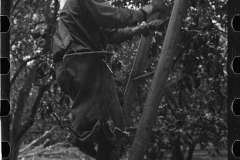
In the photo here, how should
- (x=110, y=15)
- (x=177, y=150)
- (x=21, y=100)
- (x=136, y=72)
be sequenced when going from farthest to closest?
(x=177, y=150) → (x=21, y=100) → (x=136, y=72) → (x=110, y=15)

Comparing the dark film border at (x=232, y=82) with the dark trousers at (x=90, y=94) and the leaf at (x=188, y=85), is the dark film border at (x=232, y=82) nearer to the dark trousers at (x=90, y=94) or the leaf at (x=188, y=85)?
Result: the dark trousers at (x=90, y=94)

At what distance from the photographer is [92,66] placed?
10.1ft

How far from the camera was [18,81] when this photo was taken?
6707 mm

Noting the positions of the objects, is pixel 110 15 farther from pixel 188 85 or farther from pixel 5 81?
pixel 188 85

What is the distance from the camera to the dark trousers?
299 cm

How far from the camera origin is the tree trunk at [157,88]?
3.11m

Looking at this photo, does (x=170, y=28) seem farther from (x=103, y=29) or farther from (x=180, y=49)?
(x=180, y=49)

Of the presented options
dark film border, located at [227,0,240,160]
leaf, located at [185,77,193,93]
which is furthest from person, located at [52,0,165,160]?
leaf, located at [185,77,193,93]

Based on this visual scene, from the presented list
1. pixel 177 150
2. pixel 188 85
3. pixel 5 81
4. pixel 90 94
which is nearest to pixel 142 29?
pixel 90 94

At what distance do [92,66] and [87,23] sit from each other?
0.29 m

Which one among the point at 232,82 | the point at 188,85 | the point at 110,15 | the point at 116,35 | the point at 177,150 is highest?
the point at 110,15

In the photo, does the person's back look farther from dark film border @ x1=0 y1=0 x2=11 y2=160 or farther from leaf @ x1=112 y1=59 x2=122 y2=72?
leaf @ x1=112 y1=59 x2=122 y2=72

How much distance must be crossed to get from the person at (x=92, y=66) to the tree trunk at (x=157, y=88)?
0.43 ft

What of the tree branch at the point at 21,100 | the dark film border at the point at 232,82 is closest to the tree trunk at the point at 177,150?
the tree branch at the point at 21,100
